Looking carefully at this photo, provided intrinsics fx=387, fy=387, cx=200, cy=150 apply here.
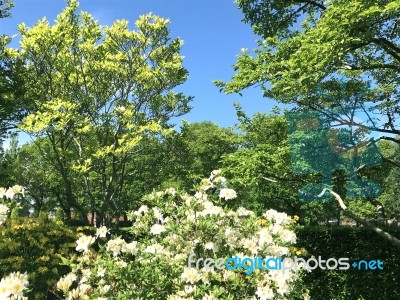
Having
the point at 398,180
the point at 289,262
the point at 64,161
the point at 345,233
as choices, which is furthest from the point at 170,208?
the point at 398,180

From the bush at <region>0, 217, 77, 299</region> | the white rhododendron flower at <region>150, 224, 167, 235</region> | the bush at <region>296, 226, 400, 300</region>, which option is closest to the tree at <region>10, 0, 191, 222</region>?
the bush at <region>0, 217, 77, 299</region>

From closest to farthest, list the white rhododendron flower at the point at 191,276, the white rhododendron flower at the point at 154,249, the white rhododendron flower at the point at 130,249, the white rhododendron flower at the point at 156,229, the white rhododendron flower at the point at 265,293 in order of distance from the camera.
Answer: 1. the white rhododendron flower at the point at 265,293
2. the white rhododendron flower at the point at 191,276
3. the white rhododendron flower at the point at 130,249
4. the white rhododendron flower at the point at 154,249
5. the white rhododendron flower at the point at 156,229

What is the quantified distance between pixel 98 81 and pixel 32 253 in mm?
10048

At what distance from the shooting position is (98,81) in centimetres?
1741

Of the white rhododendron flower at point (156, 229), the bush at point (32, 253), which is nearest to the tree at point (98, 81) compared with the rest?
the bush at point (32, 253)

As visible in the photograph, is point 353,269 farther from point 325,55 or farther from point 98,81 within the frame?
point 98,81

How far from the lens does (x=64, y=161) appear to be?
16375mm

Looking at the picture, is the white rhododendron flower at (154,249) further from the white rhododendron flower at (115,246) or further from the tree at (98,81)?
the tree at (98,81)

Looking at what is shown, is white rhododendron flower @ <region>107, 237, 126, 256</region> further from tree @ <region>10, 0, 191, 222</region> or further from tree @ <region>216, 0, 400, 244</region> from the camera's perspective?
tree @ <region>10, 0, 191, 222</region>

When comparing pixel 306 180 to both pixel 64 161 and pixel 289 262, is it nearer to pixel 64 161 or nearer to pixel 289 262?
pixel 289 262

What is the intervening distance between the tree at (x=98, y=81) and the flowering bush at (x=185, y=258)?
427 inches

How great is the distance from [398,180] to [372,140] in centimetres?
3570

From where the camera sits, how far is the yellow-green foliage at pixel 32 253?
831cm

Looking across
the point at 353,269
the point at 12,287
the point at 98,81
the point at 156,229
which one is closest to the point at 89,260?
the point at 156,229
